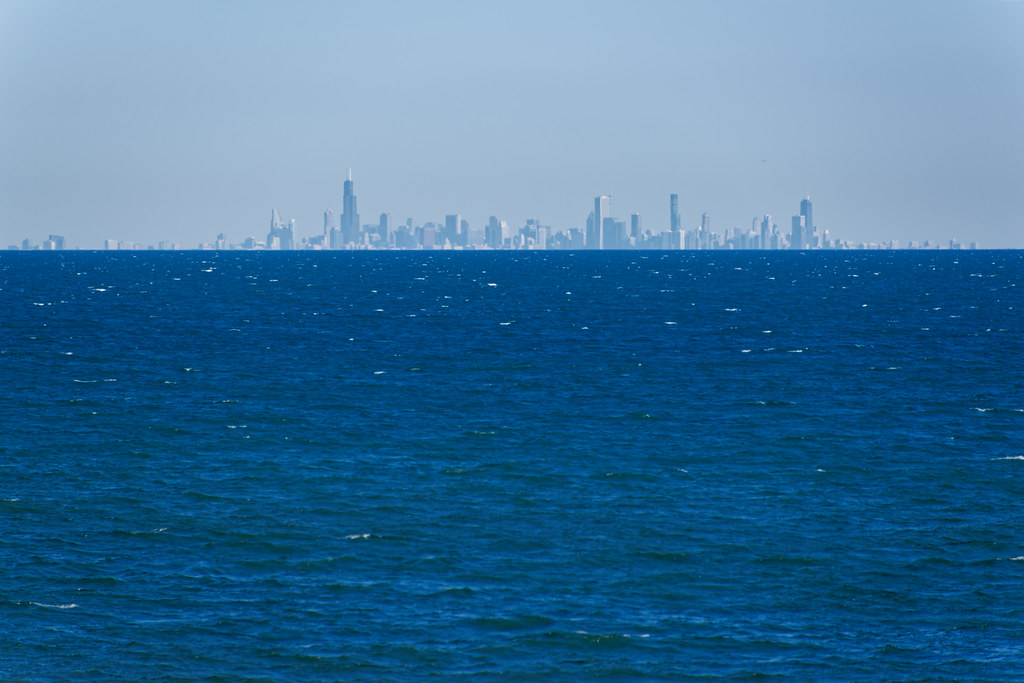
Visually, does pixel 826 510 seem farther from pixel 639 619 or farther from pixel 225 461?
pixel 225 461

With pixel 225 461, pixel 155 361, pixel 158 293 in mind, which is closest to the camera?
pixel 225 461

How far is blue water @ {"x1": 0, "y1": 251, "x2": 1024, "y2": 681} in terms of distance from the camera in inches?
1204

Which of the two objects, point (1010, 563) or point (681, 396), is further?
point (681, 396)

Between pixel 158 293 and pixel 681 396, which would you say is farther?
pixel 158 293

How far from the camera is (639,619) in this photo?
3262 cm

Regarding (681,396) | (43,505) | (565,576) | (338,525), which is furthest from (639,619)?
(681,396)

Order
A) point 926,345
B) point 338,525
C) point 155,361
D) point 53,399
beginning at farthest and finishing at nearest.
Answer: point 926,345 < point 155,361 < point 53,399 < point 338,525

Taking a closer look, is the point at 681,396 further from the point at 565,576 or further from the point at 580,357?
the point at 565,576

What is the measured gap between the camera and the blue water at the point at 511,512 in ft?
100

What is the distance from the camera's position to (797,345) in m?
90.4

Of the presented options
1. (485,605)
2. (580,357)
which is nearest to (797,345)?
(580,357)

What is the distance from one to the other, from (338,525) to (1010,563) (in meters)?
23.6

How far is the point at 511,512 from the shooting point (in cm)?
4284

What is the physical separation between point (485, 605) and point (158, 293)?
133m
